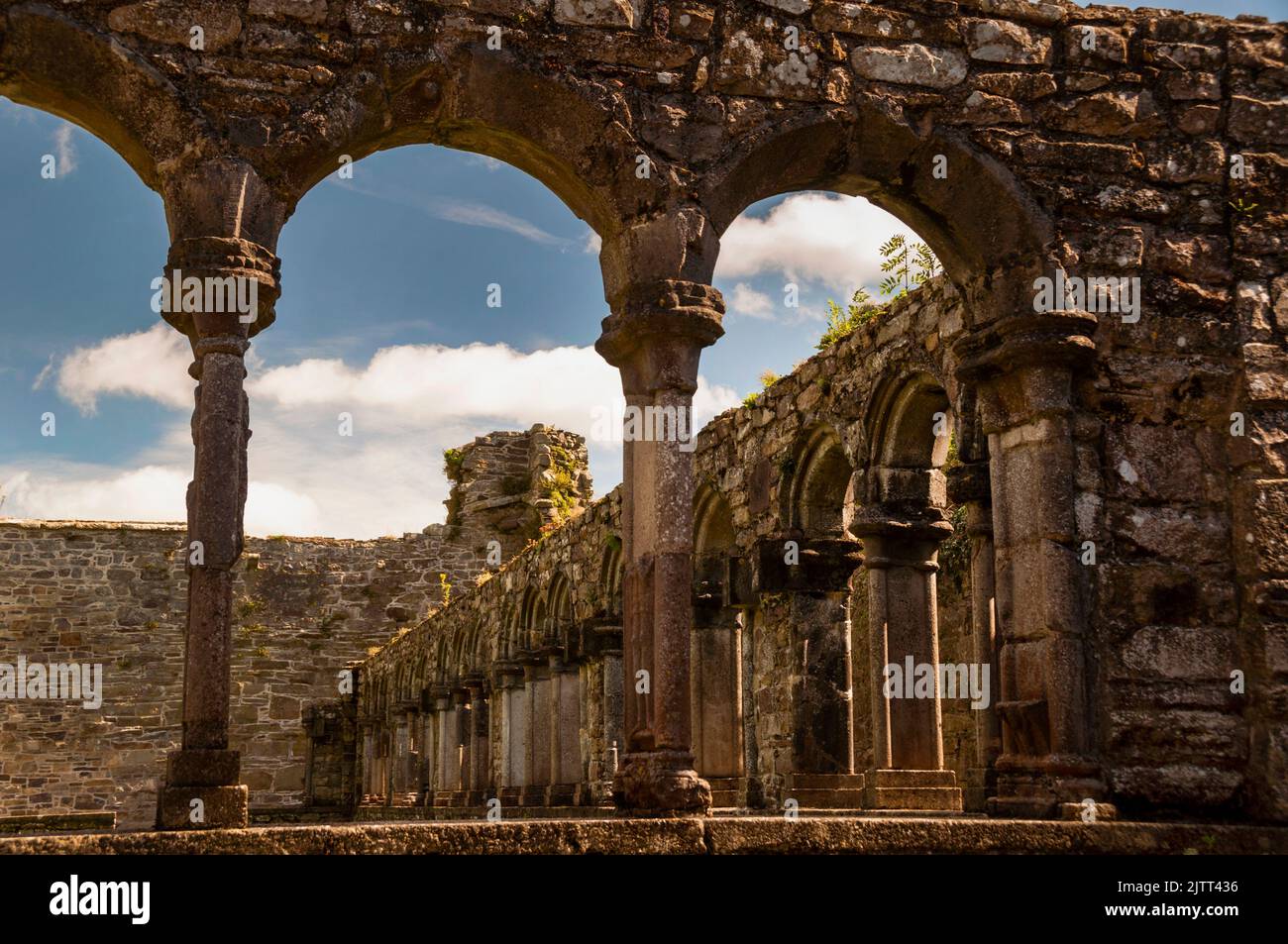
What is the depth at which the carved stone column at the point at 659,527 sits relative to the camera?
A: 6.03m

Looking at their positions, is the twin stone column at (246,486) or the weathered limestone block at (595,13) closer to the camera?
the twin stone column at (246,486)

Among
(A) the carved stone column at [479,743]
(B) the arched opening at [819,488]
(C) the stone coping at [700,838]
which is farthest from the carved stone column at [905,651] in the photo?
(A) the carved stone column at [479,743]

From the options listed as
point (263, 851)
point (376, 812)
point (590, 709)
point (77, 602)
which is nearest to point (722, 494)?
point (590, 709)

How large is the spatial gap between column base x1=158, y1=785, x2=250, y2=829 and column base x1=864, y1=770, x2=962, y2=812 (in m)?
4.93

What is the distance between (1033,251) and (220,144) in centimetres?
357

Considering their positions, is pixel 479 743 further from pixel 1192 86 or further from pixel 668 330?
pixel 1192 86

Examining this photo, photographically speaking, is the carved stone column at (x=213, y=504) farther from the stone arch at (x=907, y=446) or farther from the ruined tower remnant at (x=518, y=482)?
the ruined tower remnant at (x=518, y=482)

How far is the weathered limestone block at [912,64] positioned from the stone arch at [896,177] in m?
0.17

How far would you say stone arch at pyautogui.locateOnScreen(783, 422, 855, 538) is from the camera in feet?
36.4

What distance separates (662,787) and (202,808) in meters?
1.68

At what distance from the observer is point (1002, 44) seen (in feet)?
23.4

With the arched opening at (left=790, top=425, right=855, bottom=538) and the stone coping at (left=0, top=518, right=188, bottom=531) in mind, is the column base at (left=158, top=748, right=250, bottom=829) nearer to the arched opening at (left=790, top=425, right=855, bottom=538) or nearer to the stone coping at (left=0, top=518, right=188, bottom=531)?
the arched opening at (left=790, top=425, right=855, bottom=538)
